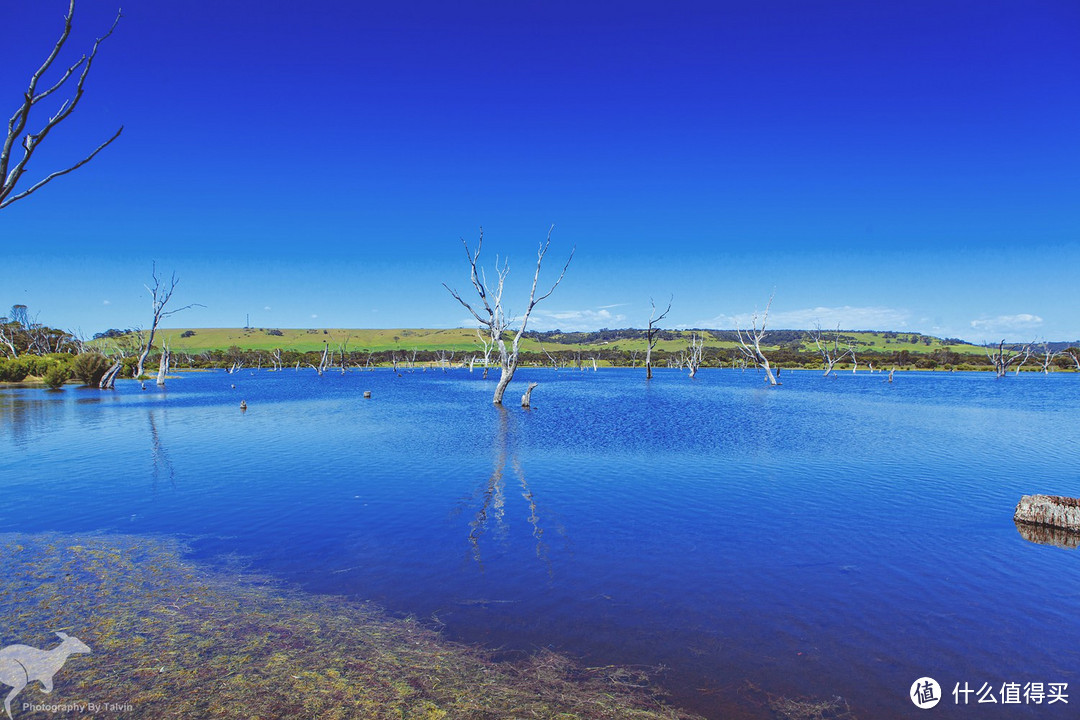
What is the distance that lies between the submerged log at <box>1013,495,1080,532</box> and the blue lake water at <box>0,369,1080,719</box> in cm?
38

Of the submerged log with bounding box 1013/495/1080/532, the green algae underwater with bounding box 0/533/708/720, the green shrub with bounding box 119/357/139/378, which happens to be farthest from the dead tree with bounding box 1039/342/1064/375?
the green shrub with bounding box 119/357/139/378

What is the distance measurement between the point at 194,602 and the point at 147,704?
245cm

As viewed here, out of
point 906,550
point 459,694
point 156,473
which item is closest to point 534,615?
point 459,694

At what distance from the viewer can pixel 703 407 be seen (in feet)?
116

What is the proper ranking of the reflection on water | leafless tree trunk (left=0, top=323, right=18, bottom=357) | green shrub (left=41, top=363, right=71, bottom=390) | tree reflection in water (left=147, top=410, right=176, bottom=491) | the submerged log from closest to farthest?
1. the reflection on water
2. the submerged log
3. tree reflection in water (left=147, top=410, right=176, bottom=491)
4. green shrub (left=41, top=363, right=71, bottom=390)
5. leafless tree trunk (left=0, top=323, right=18, bottom=357)

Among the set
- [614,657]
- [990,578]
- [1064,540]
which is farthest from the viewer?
[1064,540]

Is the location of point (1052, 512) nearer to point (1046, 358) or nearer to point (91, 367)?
point (91, 367)

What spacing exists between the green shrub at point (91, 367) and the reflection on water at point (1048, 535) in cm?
A: 6817

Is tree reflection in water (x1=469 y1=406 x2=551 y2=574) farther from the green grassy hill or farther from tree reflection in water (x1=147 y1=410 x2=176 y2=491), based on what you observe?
the green grassy hill

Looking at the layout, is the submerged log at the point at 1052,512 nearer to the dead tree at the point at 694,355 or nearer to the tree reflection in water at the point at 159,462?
the tree reflection in water at the point at 159,462

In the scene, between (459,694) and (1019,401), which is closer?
(459,694)

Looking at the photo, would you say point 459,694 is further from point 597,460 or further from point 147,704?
point 597,460

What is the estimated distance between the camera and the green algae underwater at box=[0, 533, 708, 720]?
522 centimetres

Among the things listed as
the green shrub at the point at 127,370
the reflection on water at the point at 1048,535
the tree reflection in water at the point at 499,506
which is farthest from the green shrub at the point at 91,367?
the reflection on water at the point at 1048,535
